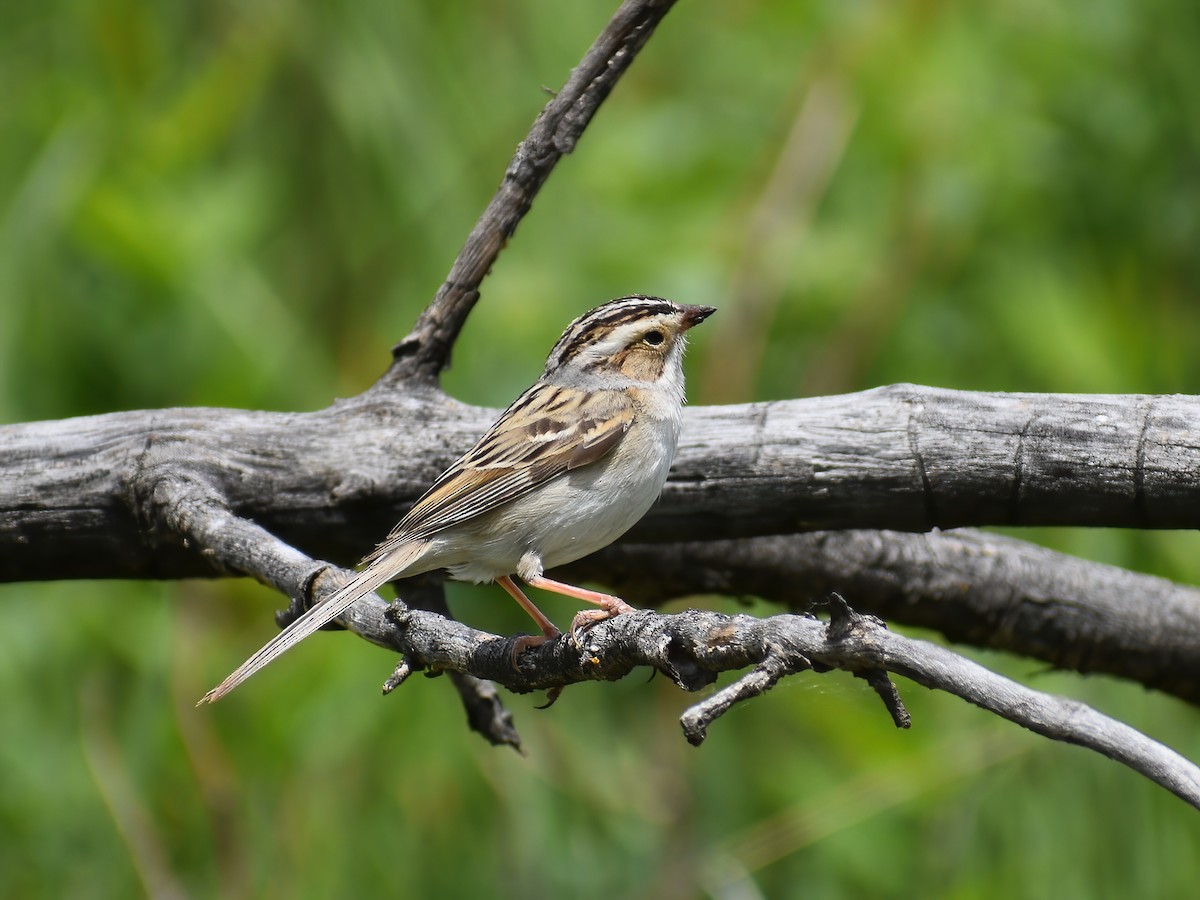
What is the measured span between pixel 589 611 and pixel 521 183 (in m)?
1.36

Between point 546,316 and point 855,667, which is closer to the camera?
point 855,667

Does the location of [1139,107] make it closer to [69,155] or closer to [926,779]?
[926,779]

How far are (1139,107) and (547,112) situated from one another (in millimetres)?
2745

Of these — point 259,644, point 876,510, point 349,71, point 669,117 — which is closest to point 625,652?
point 876,510

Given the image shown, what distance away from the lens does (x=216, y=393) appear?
177 inches

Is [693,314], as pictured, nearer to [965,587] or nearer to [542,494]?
[542,494]

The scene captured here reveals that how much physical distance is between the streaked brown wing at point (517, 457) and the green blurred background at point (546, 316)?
4.10 feet

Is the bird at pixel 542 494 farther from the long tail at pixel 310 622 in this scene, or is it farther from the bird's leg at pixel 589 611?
the long tail at pixel 310 622

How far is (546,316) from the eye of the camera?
473 centimetres

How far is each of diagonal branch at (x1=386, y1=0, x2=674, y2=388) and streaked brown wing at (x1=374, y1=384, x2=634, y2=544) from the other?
0.30m

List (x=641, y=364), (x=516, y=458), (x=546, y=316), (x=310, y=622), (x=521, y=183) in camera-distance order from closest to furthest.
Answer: (x=310, y=622), (x=516, y=458), (x=521, y=183), (x=641, y=364), (x=546, y=316)

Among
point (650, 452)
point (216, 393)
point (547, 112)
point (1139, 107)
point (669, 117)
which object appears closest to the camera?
point (650, 452)

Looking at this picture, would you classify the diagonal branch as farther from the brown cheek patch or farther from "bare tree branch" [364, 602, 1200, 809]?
"bare tree branch" [364, 602, 1200, 809]

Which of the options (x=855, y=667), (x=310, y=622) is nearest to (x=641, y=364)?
(x=310, y=622)
